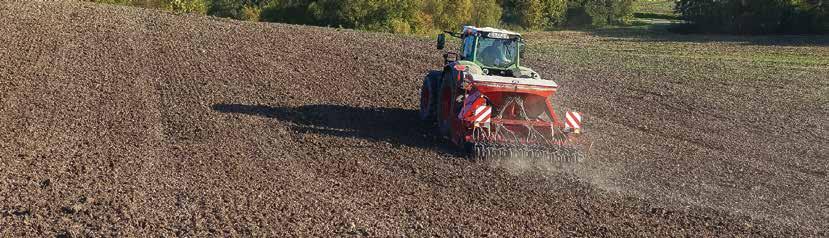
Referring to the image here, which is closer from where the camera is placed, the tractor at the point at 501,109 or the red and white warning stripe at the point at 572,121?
the tractor at the point at 501,109

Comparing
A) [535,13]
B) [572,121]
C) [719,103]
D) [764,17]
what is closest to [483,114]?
[572,121]

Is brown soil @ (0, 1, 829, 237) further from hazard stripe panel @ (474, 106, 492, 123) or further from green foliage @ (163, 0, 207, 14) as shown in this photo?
green foliage @ (163, 0, 207, 14)

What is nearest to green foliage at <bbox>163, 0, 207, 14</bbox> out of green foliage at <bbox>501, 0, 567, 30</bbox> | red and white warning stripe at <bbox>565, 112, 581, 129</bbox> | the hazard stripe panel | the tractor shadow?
the tractor shadow

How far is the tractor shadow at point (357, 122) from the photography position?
15344mm

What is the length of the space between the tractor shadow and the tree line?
2302 centimetres

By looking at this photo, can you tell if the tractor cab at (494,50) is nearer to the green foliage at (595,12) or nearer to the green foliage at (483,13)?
the green foliage at (483,13)

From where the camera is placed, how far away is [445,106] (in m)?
15.9

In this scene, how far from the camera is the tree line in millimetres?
42000

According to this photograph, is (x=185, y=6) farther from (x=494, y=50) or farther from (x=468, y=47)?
(x=494, y=50)

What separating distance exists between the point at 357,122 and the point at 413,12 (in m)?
28.2

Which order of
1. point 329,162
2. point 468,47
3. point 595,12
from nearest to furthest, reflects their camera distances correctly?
point 329,162, point 468,47, point 595,12

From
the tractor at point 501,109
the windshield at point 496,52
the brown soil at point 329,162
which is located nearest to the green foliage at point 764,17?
the brown soil at point 329,162

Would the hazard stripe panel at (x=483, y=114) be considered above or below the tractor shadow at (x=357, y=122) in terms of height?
above

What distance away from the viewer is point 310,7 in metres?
42.7
